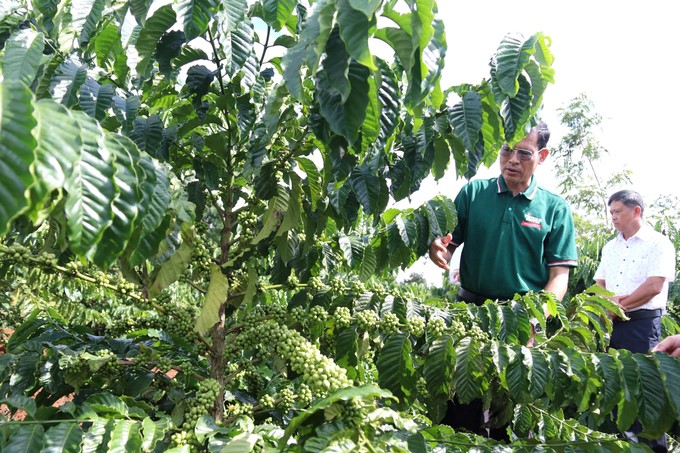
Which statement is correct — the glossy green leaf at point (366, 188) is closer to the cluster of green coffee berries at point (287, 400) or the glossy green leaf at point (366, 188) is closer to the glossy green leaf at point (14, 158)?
the cluster of green coffee berries at point (287, 400)

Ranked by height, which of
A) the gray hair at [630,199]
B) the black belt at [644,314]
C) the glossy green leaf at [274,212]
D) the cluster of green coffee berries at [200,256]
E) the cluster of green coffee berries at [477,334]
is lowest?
the black belt at [644,314]

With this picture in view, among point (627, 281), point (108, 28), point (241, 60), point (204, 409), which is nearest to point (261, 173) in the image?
point (241, 60)

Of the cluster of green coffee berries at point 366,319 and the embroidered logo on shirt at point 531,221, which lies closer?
the cluster of green coffee berries at point 366,319

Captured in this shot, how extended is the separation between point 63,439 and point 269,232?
2.67ft

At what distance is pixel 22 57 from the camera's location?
138cm

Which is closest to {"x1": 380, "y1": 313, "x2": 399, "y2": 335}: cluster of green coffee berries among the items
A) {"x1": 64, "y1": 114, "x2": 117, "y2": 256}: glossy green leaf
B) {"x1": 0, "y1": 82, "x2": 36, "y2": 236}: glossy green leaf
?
{"x1": 64, "y1": 114, "x2": 117, "y2": 256}: glossy green leaf

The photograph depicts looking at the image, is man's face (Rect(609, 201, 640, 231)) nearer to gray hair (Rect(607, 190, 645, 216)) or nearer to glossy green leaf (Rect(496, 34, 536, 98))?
gray hair (Rect(607, 190, 645, 216))

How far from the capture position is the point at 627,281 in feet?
15.5

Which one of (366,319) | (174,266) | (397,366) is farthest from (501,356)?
(174,266)

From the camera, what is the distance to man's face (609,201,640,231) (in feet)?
Answer: 15.5

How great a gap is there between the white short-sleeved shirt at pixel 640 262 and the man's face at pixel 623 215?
3.9 inches

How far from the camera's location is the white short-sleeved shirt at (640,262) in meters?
4.50

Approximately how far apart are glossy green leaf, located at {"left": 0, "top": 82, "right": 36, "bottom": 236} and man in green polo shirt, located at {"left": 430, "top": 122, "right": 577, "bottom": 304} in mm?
2477

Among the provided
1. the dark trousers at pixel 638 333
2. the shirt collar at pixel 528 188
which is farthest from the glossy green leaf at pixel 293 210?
the dark trousers at pixel 638 333
